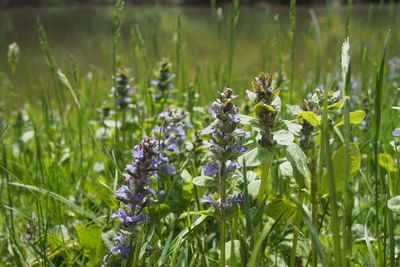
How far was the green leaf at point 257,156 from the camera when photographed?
0.80 meters

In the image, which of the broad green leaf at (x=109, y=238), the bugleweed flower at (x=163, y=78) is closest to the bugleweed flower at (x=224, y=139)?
the broad green leaf at (x=109, y=238)

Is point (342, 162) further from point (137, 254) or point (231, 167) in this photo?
point (137, 254)

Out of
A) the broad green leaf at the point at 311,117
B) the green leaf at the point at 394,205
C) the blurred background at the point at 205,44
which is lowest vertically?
the blurred background at the point at 205,44

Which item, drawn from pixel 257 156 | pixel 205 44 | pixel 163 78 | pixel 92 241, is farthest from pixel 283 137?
pixel 205 44

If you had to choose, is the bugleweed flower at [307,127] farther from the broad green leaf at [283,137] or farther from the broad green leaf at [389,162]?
the broad green leaf at [389,162]

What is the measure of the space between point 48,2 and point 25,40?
65.6 feet

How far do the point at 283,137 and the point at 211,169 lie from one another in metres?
0.14

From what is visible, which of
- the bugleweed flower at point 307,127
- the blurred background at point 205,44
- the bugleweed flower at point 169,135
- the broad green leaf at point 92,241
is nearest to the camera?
the bugleweed flower at point 307,127

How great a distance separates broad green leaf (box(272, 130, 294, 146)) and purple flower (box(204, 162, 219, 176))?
0.38ft

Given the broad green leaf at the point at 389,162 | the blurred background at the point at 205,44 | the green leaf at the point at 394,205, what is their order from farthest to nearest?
the blurred background at the point at 205,44 < the broad green leaf at the point at 389,162 < the green leaf at the point at 394,205

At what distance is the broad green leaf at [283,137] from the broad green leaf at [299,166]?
0.09 feet

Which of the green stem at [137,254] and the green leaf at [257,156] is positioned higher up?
the green leaf at [257,156]

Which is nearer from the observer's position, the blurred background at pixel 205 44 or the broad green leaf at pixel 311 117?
the broad green leaf at pixel 311 117

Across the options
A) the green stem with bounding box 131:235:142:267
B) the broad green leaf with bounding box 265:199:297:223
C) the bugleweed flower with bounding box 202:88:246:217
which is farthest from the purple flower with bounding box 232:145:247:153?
the green stem with bounding box 131:235:142:267
